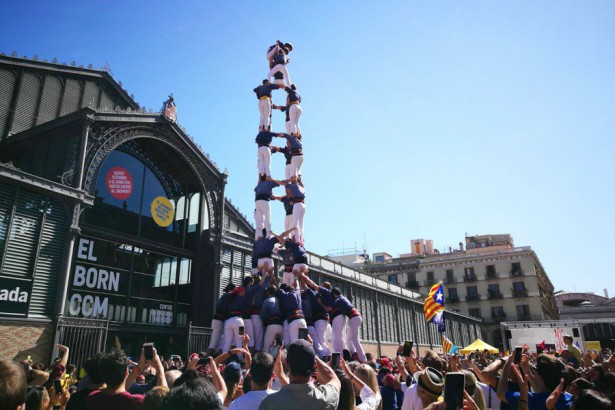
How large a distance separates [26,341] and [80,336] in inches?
66.0

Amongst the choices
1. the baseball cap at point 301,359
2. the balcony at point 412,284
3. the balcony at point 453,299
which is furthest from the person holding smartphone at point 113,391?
the balcony at point 453,299

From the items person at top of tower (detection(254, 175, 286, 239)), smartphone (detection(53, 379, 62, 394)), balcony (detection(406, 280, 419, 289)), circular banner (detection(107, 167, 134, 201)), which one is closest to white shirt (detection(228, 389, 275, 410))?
smartphone (detection(53, 379, 62, 394))

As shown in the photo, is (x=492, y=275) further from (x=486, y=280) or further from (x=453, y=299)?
(x=453, y=299)

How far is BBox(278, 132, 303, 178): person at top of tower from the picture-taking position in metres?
14.6

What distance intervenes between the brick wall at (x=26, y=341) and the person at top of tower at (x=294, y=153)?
9641 mm

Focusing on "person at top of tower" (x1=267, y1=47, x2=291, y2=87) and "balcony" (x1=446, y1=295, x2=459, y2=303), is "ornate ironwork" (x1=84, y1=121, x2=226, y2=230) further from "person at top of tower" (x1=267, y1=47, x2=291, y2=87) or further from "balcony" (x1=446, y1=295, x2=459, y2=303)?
"balcony" (x1=446, y1=295, x2=459, y2=303)

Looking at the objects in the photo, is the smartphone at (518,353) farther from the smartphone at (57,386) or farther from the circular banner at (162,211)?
the circular banner at (162,211)

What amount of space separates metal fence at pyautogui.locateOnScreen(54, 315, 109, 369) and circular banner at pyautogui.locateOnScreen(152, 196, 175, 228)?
6.44m

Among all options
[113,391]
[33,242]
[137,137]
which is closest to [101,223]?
[33,242]

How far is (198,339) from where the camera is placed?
750 inches

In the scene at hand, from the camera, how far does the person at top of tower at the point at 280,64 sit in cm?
1560

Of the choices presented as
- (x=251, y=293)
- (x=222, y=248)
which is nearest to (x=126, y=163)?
(x=222, y=248)

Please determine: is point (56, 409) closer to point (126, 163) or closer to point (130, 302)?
point (130, 302)

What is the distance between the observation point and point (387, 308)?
106 feet
